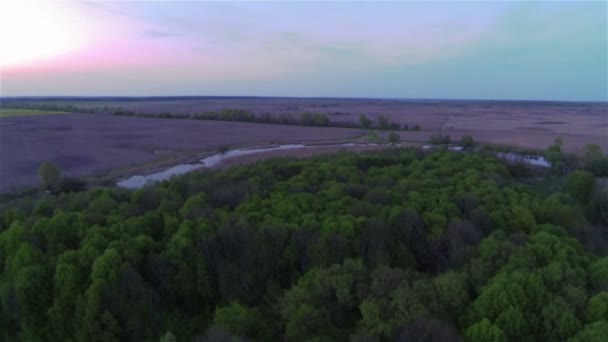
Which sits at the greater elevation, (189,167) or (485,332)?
(485,332)

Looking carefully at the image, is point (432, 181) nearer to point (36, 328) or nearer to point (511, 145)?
point (36, 328)

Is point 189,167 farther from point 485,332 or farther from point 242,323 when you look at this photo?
point 485,332

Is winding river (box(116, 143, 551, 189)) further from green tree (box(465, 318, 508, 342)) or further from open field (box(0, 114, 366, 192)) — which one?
green tree (box(465, 318, 508, 342))

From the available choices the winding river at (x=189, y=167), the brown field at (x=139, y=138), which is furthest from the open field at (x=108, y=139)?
the winding river at (x=189, y=167)

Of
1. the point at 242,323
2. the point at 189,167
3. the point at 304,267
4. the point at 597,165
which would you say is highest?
the point at 597,165

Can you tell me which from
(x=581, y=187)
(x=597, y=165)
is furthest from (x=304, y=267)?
(x=597, y=165)

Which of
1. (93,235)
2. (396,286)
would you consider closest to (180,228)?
(93,235)
